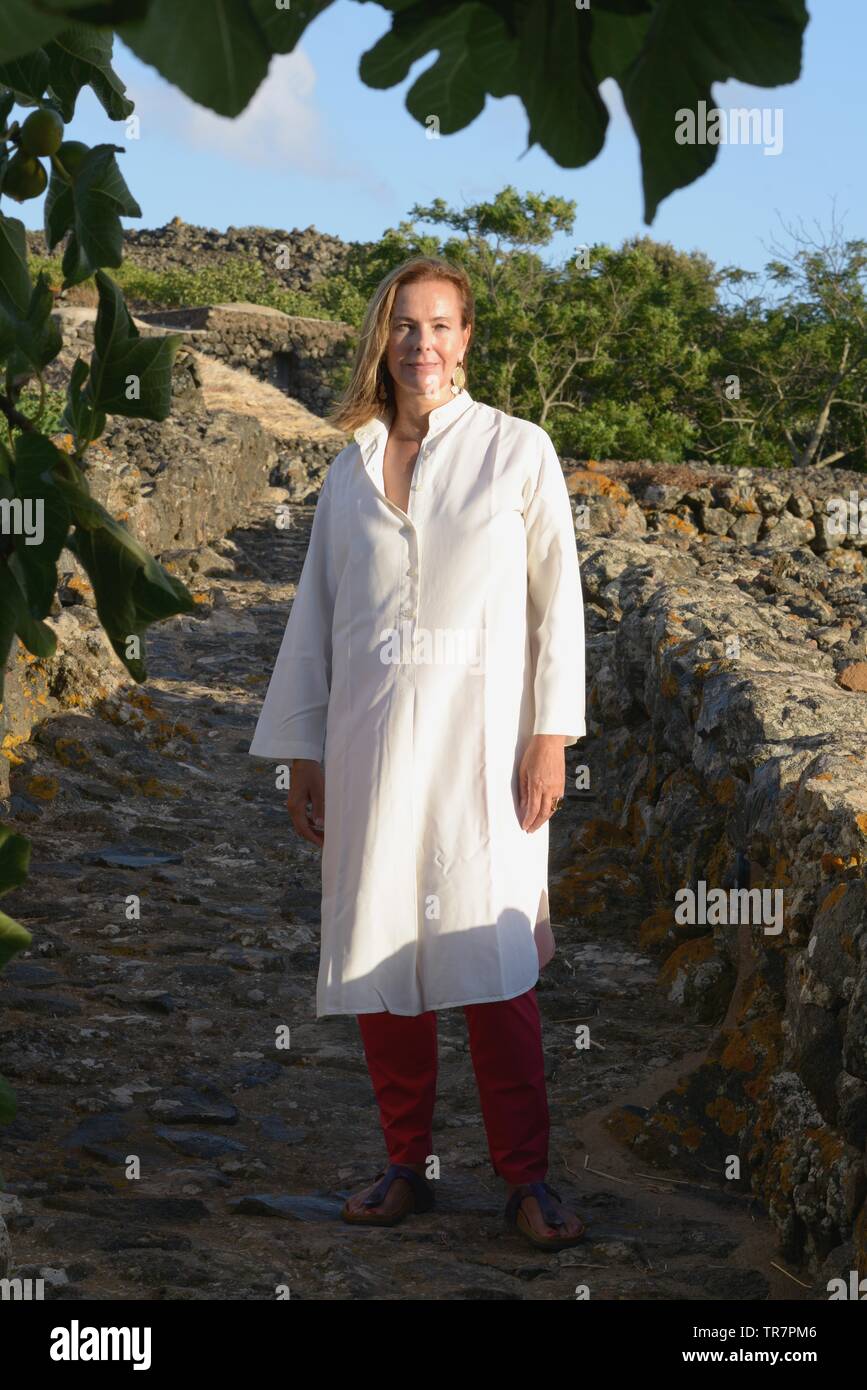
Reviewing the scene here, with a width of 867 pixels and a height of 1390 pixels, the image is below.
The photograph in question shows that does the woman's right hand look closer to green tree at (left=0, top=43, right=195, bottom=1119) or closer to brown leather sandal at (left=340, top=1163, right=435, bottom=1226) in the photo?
brown leather sandal at (left=340, top=1163, right=435, bottom=1226)

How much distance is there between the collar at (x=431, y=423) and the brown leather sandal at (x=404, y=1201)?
1.58 meters

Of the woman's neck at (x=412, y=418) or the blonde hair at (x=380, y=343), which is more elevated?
the blonde hair at (x=380, y=343)

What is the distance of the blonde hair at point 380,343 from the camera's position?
3.24 meters

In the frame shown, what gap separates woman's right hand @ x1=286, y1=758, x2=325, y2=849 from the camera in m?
3.35

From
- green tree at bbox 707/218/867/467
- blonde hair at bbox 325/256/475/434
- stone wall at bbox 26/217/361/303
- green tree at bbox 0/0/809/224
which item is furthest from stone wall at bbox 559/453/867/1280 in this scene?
stone wall at bbox 26/217/361/303

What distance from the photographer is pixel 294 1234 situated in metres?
2.94

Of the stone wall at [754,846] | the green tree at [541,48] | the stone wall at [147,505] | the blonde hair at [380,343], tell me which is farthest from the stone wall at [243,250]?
the green tree at [541,48]

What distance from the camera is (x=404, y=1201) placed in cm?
311

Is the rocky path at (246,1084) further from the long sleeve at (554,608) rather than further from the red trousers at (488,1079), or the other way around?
the long sleeve at (554,608)

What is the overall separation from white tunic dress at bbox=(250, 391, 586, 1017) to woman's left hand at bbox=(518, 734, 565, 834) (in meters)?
0.03

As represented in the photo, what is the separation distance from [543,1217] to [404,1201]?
1.03 ft

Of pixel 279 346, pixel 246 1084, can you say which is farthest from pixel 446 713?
pixel 279 346

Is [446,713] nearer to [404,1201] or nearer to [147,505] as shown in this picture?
[404,1201]

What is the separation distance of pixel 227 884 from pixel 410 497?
9.07 ft
